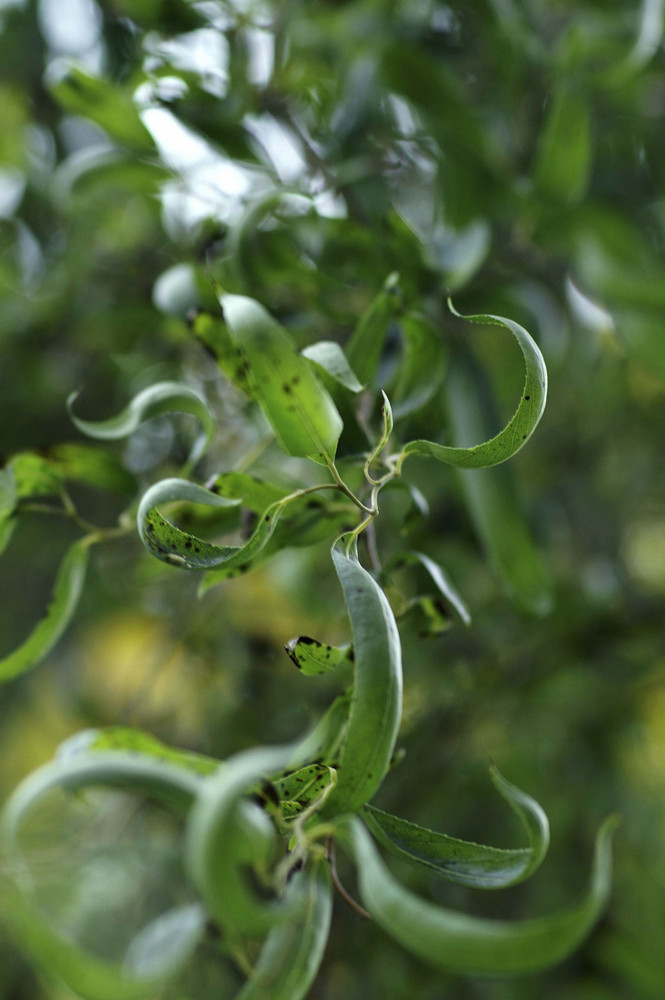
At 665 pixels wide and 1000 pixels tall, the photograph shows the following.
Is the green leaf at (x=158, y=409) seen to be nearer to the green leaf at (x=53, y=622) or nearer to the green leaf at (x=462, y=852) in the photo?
the green leaf at (x=53, y=622)

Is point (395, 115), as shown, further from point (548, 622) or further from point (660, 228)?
point (548, 622)

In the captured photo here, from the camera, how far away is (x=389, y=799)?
54cm

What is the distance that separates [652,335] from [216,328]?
283 millimetres

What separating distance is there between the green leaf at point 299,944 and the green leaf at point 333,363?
130 millimetres

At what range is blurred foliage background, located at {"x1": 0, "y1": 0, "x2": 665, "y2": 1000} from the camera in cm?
49

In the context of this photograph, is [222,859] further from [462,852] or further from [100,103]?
[100,103]

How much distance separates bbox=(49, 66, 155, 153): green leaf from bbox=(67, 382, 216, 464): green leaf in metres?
0.26

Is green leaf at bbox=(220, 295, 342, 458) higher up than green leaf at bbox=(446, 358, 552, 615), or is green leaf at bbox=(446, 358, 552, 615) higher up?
green leaf at bbox=(220, 295, 342, 458)

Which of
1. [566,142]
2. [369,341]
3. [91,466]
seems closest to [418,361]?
[369,341]

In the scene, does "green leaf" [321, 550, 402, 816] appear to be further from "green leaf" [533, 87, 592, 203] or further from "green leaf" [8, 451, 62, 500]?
"green leaf" [533, 87, 592, 203]

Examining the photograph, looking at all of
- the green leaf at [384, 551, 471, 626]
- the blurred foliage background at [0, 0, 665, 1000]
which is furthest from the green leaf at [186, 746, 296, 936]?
the blurred foliage background at [0, 0, 665, 1000]

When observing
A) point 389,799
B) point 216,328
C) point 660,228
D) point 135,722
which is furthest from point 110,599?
point 660,228

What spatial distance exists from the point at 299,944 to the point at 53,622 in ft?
0.49

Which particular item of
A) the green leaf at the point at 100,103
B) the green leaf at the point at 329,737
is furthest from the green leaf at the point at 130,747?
the green leaf at the point at 100,103
